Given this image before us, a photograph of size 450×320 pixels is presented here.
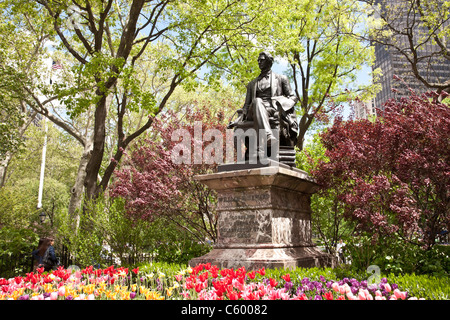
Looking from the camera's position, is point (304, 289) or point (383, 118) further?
point (383, 118)

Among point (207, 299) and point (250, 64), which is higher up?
point (250, 64)

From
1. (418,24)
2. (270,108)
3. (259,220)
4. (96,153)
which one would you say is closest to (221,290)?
(259,220)

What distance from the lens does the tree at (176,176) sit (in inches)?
362

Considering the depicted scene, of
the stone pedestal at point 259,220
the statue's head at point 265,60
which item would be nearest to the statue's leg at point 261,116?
the stone pedestal at point 259,220

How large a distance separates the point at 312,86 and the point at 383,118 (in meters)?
13.5

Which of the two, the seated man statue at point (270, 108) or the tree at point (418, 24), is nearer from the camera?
the seated man statue at point (270, 108)

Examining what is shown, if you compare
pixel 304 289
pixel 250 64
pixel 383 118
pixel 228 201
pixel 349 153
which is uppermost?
pixel 250 64

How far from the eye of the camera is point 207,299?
3156mm

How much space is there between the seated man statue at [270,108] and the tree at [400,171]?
115 centimetres

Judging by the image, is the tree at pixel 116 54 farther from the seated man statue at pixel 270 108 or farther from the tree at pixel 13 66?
the seated man statue at pixel 270 108

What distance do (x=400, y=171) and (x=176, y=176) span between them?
538cm

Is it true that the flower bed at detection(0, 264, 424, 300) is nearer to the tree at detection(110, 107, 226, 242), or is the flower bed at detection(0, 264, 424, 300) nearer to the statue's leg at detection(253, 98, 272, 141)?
the statue's leg at detection(253, 98, 272, 141)
